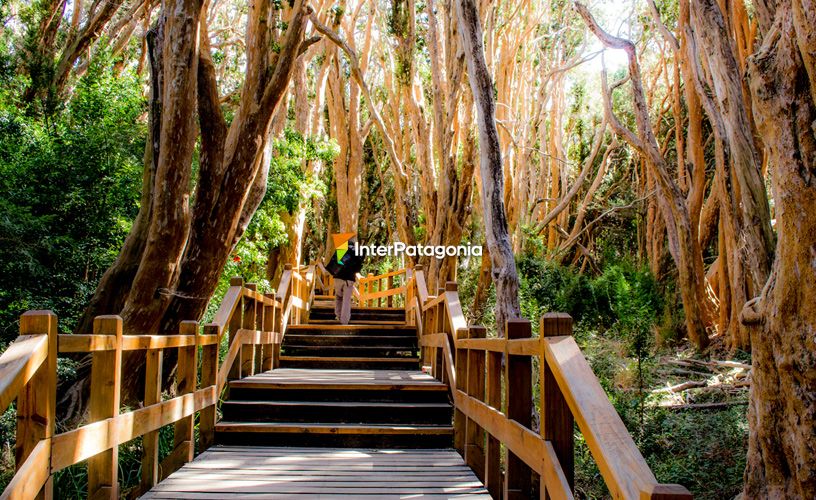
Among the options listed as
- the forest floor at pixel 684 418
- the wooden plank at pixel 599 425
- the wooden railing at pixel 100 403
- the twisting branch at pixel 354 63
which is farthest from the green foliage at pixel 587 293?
the wooden plank at pixel 599 425

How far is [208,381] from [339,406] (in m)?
1.45

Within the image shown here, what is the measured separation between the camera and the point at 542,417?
3213 mm

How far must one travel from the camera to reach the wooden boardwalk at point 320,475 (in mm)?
A: 4527

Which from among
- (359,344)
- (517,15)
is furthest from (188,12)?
(517,15)

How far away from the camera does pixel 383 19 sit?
21578mm

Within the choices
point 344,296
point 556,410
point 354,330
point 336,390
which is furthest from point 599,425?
point 344,296

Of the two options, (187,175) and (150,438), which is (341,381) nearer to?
(187,175)

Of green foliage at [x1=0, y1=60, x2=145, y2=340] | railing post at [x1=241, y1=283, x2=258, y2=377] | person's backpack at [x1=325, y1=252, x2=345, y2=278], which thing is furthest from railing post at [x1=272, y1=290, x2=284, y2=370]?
green foliage at [x1=0, y1=60, x2=145, y2=340]

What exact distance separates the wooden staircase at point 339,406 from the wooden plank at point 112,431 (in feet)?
4.35

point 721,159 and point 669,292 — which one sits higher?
point 721,159

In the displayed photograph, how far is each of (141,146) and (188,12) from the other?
3619 mm

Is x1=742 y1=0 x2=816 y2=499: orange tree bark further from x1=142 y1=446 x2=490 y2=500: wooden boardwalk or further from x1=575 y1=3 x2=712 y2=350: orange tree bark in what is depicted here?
x1=575 y1=3 x2=712 y2=350: orange tree bark

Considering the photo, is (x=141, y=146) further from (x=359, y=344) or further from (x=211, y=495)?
(x=211, y=495)

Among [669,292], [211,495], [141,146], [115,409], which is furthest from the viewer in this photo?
[669,292]
